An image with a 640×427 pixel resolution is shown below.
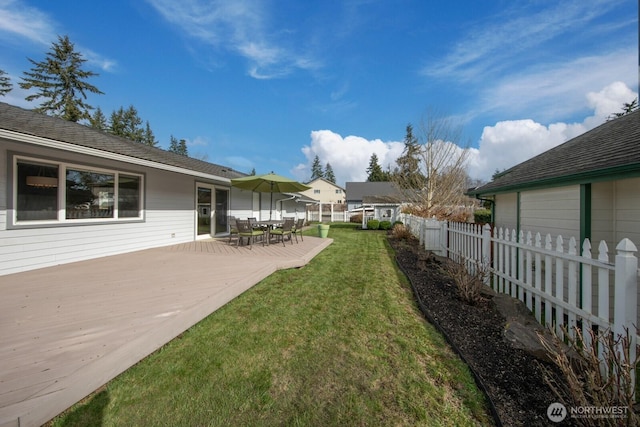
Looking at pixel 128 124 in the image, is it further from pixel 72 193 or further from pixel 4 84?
pixel 72 193

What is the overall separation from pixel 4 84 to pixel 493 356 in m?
37.8

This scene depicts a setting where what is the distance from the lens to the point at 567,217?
4855 mm

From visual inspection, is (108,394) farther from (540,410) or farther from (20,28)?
(20,28)

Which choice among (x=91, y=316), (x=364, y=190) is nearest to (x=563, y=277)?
(x=91, y=316)

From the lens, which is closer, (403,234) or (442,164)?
(403,234)

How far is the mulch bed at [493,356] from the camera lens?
6.77 ft

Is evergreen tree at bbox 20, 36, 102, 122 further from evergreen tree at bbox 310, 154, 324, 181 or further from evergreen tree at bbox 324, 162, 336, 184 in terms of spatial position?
evergreen tree at bbox 324, 162, 336, 184

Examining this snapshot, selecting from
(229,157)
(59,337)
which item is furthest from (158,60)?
(229,157)

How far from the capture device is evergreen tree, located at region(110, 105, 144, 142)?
120ft

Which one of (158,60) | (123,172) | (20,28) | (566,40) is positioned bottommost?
(123,172)

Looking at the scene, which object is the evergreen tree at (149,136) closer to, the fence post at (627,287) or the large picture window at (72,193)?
the large picture window at (72,193)

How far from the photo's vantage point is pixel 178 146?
5597cm

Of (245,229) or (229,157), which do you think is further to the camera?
(229,157)

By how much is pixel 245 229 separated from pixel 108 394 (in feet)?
21.4
